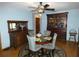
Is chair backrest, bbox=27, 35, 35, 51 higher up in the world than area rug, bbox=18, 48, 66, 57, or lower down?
higher up

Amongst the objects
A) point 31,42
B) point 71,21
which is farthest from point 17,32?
point 71,21

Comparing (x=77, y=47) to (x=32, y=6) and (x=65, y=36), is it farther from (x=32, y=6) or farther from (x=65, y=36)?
(x=32, y=6)

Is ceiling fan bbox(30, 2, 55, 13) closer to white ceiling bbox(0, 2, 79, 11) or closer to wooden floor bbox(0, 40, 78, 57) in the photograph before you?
white ceiling bbox(0, 2, 79, 11)

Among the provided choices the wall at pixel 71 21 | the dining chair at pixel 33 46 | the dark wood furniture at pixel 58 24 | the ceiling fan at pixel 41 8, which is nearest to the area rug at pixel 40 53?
the dining chair at pixel 33 46

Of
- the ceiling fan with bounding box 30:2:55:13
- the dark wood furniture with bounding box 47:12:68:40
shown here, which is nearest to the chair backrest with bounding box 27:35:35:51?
the dark wood furniture with bounding box 47:12:68:40

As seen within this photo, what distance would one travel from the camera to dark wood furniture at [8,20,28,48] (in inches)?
67.7

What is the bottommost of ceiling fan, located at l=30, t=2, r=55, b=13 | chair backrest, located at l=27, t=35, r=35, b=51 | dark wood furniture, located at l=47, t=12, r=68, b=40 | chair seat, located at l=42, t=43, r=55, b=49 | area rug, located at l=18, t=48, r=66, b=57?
area rug, located at l=18, t=48, r=66, b=57

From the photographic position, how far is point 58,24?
5.77ft

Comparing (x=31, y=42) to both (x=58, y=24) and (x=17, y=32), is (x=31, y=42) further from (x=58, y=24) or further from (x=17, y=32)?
(x=58, y=24)

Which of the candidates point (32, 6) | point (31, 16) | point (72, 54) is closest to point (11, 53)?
point (31, 16)

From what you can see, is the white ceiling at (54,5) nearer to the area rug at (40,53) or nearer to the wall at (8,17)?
the wall at (8,17)

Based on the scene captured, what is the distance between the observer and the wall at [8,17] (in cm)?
167

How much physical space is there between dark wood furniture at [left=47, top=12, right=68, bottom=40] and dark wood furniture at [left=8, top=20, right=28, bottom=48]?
324 mm

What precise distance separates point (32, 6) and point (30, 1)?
7 cm
